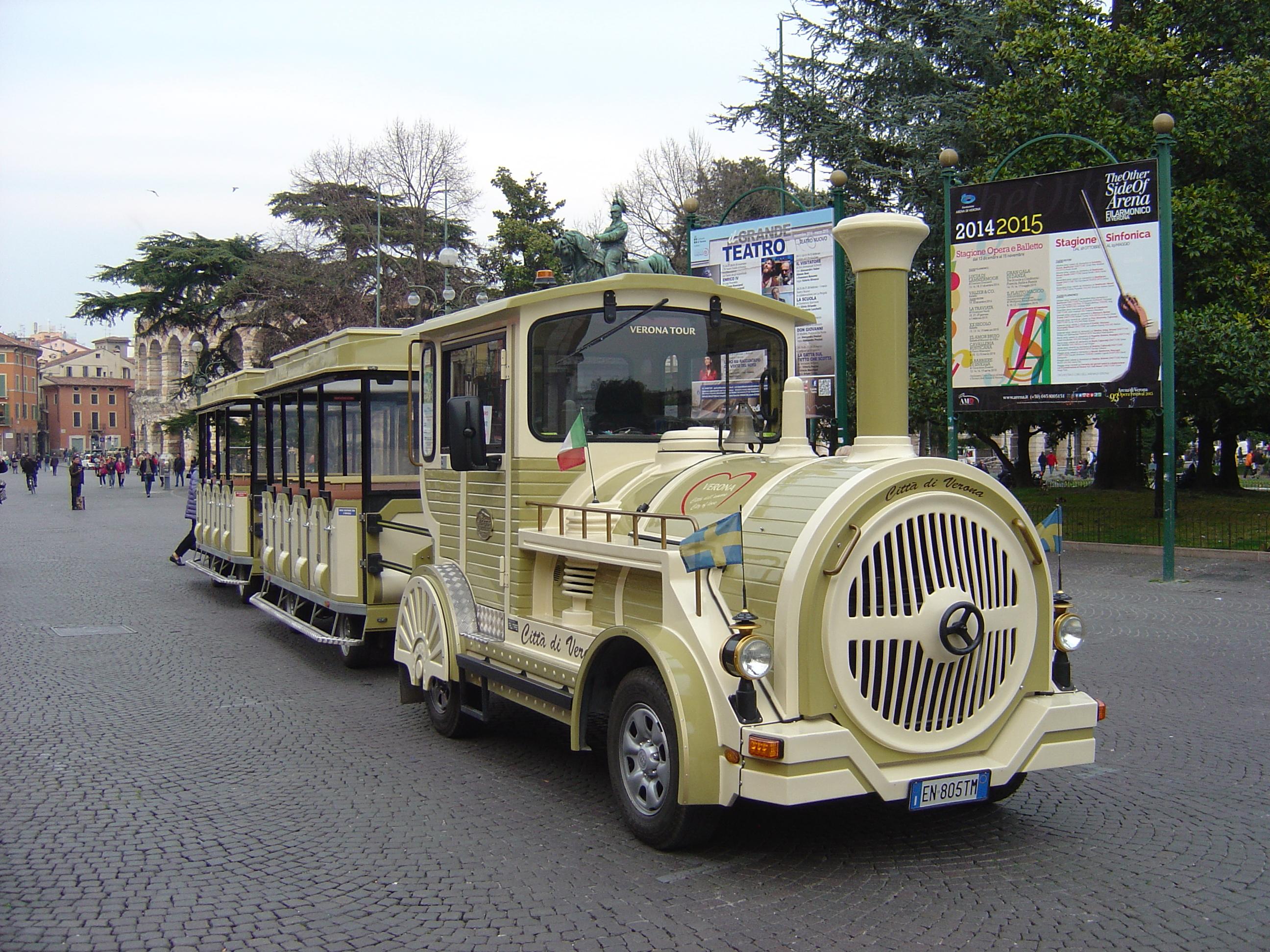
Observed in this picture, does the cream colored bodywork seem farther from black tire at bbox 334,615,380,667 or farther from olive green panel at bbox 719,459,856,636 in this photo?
olive green panel at bbox 719,459,856,636

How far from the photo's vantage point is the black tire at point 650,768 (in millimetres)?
4699

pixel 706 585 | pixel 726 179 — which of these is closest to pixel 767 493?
pixel 706 585

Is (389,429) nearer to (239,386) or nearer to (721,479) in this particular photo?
(239,386)

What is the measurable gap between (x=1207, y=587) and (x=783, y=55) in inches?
692

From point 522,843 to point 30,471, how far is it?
48.4 meters

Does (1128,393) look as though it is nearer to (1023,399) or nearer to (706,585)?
(1023,399)

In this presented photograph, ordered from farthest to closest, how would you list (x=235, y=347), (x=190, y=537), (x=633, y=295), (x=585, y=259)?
(x=235, y=347), (x=190, y=537), (x=585, y=259), (x=633, y=295)

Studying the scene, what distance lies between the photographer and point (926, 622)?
4.64 meters

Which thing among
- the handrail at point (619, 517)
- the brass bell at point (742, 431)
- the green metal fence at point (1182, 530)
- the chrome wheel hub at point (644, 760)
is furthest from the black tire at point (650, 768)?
the green metal fence at point (1182, 530)

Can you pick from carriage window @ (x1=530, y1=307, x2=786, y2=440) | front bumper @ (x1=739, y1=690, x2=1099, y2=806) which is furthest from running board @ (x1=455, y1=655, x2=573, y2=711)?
front bumper @ (x1=739, y1=690, x2=1099, y2=806)

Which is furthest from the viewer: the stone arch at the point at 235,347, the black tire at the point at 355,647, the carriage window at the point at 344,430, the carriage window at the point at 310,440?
the stone arch at the point at 235,347

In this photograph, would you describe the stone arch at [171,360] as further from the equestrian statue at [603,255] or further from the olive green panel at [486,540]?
the olive green panel at [486,540]

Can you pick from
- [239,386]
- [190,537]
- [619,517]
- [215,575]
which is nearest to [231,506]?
[215,575]

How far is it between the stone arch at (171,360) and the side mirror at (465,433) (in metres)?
86.0
